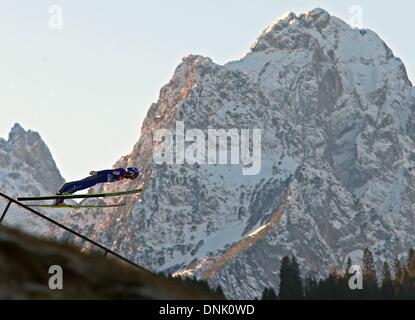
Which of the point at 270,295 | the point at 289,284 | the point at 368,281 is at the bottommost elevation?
the point at 270,295

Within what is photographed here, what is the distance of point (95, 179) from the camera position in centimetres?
4541

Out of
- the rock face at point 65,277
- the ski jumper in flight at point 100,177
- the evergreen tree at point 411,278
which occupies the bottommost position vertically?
the rock face at point 65,277

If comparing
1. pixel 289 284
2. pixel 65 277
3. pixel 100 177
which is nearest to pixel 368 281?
pixel 289 284

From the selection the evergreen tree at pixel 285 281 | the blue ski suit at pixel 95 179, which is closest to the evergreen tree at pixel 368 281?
the evergreen tree at pixel 285 281

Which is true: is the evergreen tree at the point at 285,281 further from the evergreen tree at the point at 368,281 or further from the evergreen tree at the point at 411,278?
the evergreen tree at the point at 411,278

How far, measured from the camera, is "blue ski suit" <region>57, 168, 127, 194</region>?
44.7 meters

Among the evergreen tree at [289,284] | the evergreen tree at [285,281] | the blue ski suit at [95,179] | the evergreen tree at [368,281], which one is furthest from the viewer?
the evergreen tree at [285,281]

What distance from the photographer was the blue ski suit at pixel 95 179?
44656mm

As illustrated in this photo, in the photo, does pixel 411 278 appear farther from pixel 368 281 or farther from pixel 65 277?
pixel 65 277

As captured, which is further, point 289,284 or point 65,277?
point 289,284

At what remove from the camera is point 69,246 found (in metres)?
13.6

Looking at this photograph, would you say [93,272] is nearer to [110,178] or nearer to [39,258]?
[39,258]
